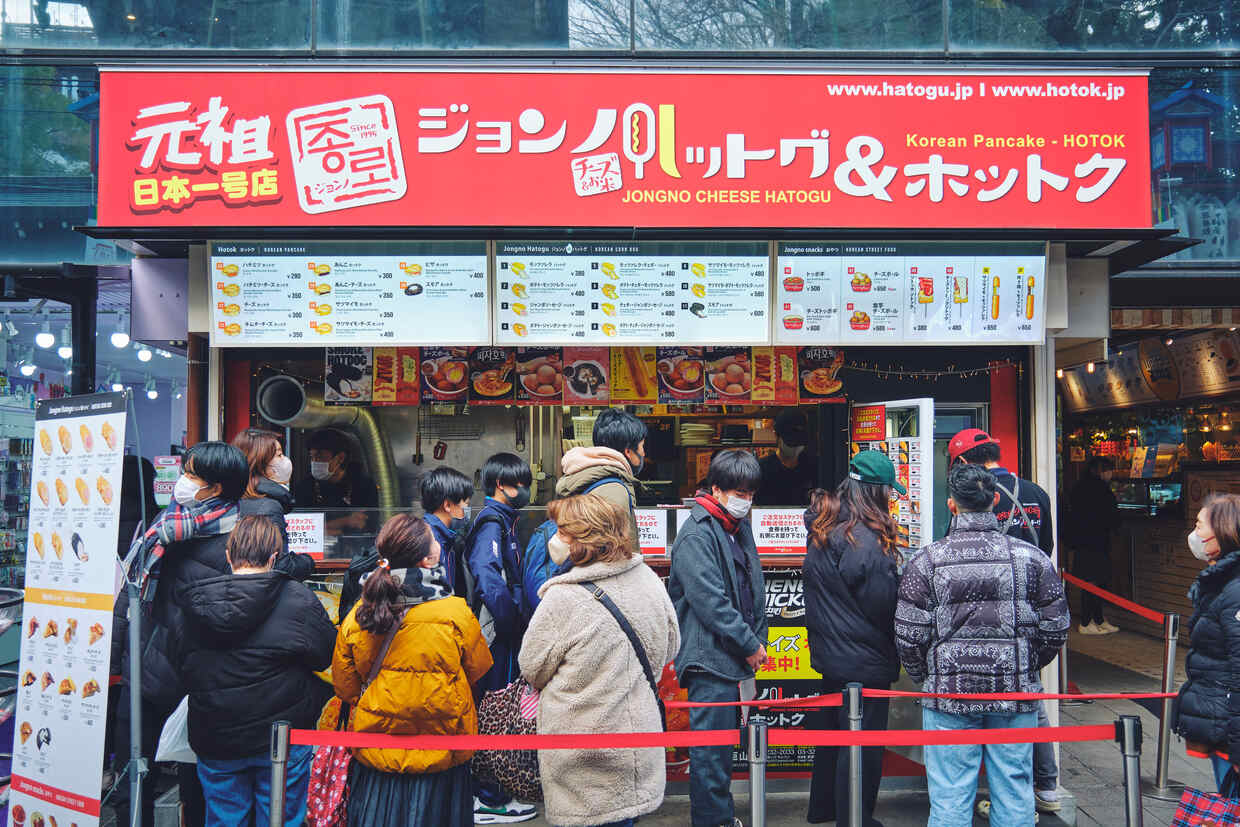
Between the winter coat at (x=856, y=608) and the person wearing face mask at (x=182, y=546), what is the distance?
3233 mm

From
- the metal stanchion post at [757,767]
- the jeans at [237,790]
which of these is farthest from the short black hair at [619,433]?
the jeans at [237,790]

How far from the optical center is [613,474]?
4.53 metres

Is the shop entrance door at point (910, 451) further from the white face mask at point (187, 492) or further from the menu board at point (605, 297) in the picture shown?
the white face mask at point (187, 492)

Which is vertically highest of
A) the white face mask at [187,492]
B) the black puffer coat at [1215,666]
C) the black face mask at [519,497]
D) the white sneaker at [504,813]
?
the white face mask at [187,492]

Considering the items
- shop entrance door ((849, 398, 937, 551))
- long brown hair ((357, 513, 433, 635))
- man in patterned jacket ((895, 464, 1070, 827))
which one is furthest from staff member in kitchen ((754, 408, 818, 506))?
long brown hair ((357, 513, 433, 635))

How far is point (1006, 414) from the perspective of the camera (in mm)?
6441

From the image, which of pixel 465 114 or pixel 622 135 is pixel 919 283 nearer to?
pixel 622 135

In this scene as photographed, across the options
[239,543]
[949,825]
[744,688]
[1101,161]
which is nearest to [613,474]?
[744,688]

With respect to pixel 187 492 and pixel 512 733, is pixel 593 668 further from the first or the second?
pixel 187 492

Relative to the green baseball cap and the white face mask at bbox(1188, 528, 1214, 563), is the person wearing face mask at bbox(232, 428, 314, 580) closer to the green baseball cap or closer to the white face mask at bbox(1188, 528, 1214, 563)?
the green baseball cap

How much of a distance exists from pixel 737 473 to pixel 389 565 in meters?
1.94

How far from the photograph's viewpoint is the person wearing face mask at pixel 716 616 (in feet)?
14.9

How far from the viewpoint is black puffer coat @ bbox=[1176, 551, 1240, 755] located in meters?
3.93

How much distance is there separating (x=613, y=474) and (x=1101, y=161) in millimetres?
4123
